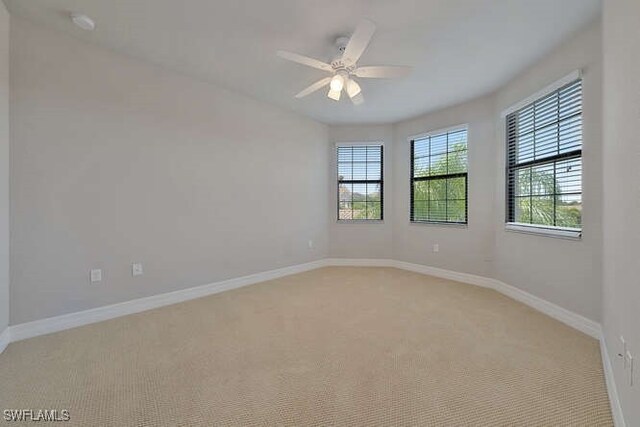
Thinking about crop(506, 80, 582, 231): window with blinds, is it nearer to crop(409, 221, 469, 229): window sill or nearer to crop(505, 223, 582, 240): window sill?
crop(505, 223, 582, 240): window sill

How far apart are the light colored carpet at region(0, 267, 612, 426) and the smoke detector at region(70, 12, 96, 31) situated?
254 centimetres

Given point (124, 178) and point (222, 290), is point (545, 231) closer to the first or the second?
point (222, 290)

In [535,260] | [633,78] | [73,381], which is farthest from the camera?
[535,260]

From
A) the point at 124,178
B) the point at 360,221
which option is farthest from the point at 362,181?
the point at 124,178

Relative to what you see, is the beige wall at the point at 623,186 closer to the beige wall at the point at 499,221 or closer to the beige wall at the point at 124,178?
the beige wall at the point at 499,221

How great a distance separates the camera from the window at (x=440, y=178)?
444 centimetres

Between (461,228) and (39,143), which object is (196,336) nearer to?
(39,143)

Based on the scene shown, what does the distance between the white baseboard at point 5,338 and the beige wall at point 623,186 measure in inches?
148

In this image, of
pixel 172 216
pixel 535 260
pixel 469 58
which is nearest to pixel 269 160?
pixel 172 216

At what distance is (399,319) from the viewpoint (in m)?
2.84

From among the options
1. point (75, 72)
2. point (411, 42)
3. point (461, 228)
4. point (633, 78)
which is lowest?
point (461, 228)

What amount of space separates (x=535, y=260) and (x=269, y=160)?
3537 mm

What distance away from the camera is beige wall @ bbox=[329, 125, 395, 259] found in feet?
17.3

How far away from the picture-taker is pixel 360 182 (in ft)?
17.7
